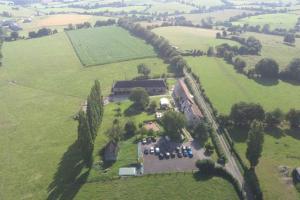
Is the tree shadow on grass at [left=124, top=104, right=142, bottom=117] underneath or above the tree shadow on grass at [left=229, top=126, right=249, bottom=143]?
underneath

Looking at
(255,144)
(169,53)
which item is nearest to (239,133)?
(255,144)

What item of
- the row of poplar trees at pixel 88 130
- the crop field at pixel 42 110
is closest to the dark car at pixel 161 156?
the row of poplar trees at pixel 88 130

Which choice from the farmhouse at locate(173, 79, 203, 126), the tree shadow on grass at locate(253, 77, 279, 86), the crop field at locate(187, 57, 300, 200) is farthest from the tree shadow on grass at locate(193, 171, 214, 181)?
the tree shadow on grass at locate(253, 77, 279, 86)

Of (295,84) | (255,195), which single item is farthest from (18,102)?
(295,84)

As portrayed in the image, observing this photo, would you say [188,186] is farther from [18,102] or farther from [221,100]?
[18,102]

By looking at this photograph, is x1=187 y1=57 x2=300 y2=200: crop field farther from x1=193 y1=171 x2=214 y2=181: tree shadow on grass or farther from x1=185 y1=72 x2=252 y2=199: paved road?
x1=193 y1=171 x2=214 y2=181: tree shadow on grass

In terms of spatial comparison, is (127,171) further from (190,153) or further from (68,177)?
(190,153)

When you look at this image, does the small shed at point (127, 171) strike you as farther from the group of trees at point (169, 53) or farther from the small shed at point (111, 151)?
the group of trees at point (169, 53)
